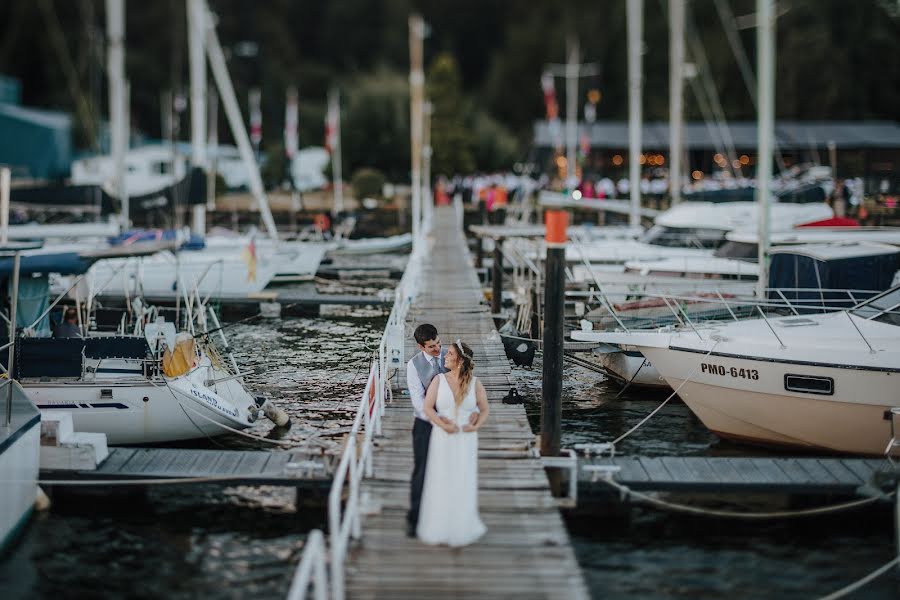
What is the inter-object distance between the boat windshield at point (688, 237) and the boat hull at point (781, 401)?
13.9 metres

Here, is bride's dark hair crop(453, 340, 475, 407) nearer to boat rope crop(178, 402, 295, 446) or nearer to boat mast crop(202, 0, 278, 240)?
boat rope crop(178, 402, 295, 446)

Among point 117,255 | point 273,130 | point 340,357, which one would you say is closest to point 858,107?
point 273,130

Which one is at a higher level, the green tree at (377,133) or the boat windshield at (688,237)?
the green tree at (377,133)

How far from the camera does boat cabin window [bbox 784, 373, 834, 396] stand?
46.1 ft

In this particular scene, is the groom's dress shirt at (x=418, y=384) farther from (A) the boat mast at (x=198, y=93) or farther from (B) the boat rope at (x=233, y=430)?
(A) the boat mast at (x=198, y=93)

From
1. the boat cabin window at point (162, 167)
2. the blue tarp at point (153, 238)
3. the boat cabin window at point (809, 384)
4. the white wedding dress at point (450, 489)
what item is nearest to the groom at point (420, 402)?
the white wedding dress at point (450, 489)

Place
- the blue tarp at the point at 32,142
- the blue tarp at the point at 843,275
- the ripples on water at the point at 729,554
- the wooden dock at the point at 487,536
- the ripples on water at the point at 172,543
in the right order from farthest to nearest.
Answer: the blue tarp at the point at 32,142 < the blue tarp at the point at 843,275 < the ripples on water at the point at 729,554 < the ripples on water at the point at 172,543 < the wooden dock at the point at 487,536

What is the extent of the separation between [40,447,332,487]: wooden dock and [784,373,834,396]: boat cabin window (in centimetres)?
616

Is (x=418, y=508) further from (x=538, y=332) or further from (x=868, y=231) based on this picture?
(x=868, y=231)

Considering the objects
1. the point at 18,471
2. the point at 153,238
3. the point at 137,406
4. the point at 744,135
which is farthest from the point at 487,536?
the point at 744,135

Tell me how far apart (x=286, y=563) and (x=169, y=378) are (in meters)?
4.10

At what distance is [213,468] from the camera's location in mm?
12539

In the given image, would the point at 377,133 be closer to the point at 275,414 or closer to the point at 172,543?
the point at 275,414

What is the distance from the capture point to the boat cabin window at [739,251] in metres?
25.0
